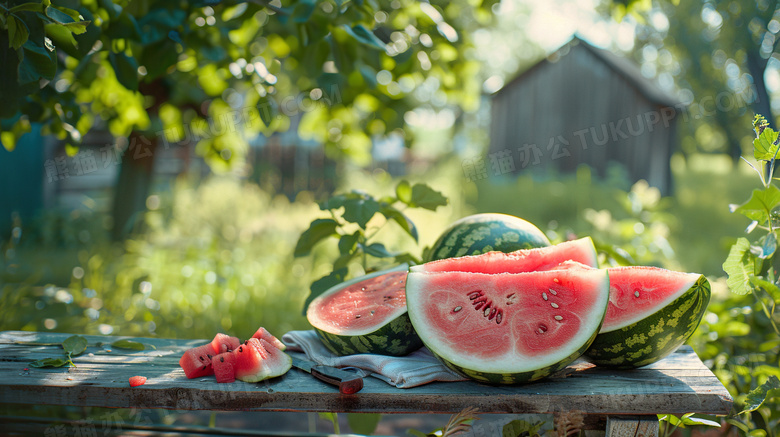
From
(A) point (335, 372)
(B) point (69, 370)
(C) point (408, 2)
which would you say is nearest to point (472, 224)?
(A) point (335, 372)

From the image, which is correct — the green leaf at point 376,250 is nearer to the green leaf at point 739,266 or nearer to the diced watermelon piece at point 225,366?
the diced watermelon piece at point 225,366

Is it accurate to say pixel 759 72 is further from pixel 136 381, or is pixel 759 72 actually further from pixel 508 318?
pixel 136 381

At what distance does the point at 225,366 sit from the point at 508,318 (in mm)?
960

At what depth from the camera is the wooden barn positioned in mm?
13633

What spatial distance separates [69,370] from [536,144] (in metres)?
14.3

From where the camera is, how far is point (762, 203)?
1844 mm

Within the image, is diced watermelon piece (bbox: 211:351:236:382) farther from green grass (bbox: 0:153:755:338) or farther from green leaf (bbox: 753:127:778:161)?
green leaf (bbox: 753:127:778:161)

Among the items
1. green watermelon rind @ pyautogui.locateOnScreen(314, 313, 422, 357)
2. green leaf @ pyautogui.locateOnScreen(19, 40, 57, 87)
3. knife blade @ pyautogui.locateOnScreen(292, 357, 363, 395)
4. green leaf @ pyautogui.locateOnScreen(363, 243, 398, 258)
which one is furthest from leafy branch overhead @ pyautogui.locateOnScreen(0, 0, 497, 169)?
knife blade @ pyautogui.locateOnScreen(292, 357, 363, 395)

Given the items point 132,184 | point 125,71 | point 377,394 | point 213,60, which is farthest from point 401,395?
point 132,184

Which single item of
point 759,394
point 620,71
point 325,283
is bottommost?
point 759,394

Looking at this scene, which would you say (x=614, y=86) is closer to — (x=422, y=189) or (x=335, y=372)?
(x=422, y=189)

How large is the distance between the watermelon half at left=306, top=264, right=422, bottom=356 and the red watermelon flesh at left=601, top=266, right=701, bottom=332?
72 cm

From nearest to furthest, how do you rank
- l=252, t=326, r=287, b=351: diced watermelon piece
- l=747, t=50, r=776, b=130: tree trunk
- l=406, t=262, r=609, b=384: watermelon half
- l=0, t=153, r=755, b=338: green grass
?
l=406, t=262, r=609, b=384: watermelon half, l=252, t=326, r=287, b=351: diced watermelon piece, l=0, t=153, r=755, b=338: green grass, l=747, t=50, r=776, b=130: tree trunk

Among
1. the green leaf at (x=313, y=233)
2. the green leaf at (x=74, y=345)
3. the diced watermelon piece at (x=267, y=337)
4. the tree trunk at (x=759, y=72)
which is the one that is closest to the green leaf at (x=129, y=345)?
the green leaf at (x=74, y=345)
